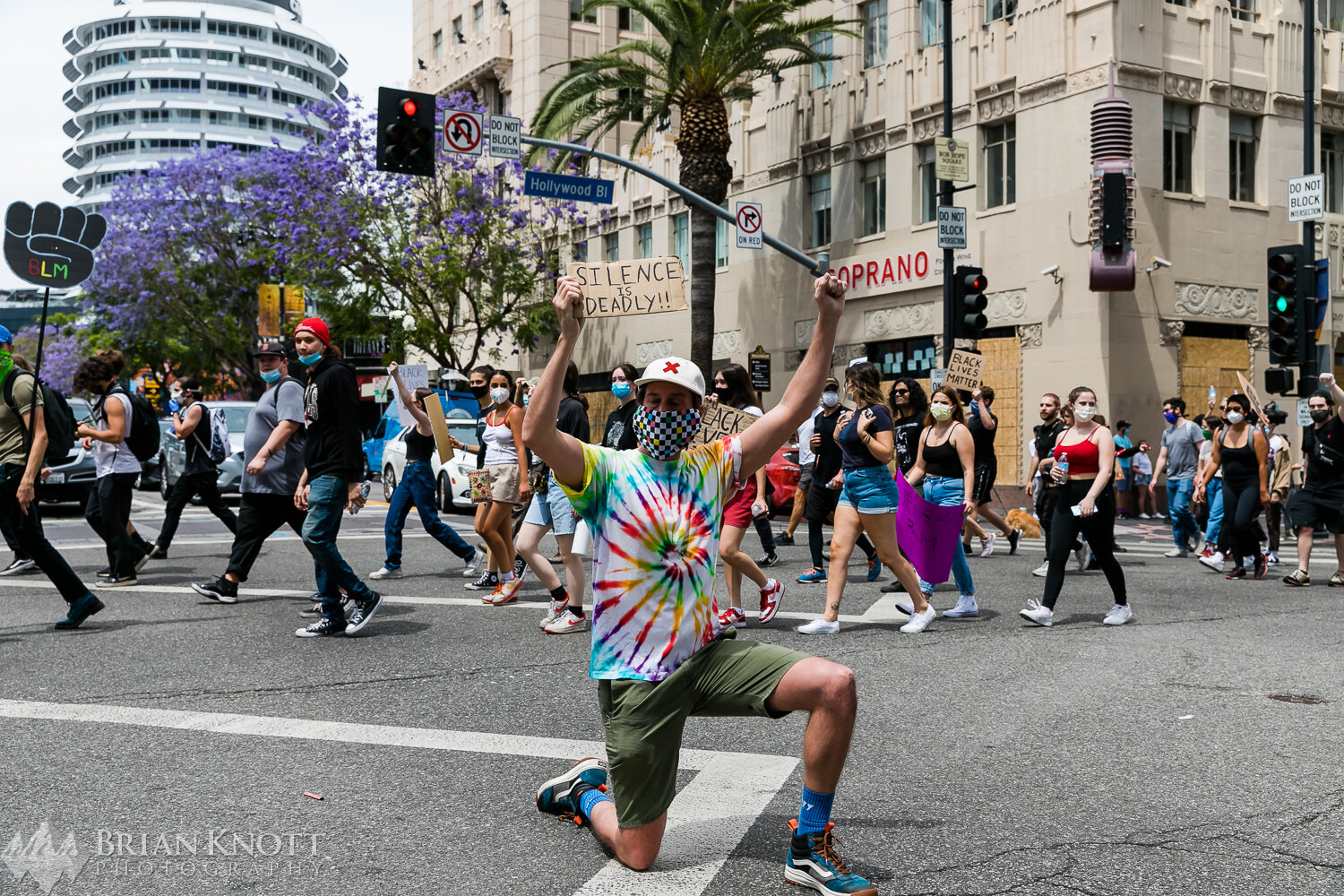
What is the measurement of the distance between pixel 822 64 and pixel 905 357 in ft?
23.2

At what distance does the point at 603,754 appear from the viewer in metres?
5.37

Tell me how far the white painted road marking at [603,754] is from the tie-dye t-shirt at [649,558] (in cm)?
63

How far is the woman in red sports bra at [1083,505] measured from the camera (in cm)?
895

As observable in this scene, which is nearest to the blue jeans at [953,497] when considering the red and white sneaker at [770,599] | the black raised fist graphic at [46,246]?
the red and white sneaker at [770,599]

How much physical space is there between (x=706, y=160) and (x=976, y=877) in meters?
23.2

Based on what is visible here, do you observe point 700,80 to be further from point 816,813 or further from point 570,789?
point 816,813

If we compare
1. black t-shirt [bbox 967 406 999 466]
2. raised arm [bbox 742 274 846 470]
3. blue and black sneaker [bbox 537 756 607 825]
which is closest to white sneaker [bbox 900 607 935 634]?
black t-shirt [bbox 967 406 999 466]

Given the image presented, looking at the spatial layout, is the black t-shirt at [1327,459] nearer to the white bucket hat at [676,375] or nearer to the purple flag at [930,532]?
the purple flag at [930,532]

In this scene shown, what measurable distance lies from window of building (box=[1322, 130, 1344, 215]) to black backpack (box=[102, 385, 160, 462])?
22.5 metres

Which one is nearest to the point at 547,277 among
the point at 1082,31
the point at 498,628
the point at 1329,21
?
the point at 1082,31

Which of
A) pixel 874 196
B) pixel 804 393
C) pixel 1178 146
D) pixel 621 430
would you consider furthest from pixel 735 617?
pixel 874 196

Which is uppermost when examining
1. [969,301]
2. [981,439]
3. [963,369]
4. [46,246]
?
[46,246]

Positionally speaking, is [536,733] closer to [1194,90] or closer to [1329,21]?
[1194,90]

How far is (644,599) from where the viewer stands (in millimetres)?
3998
